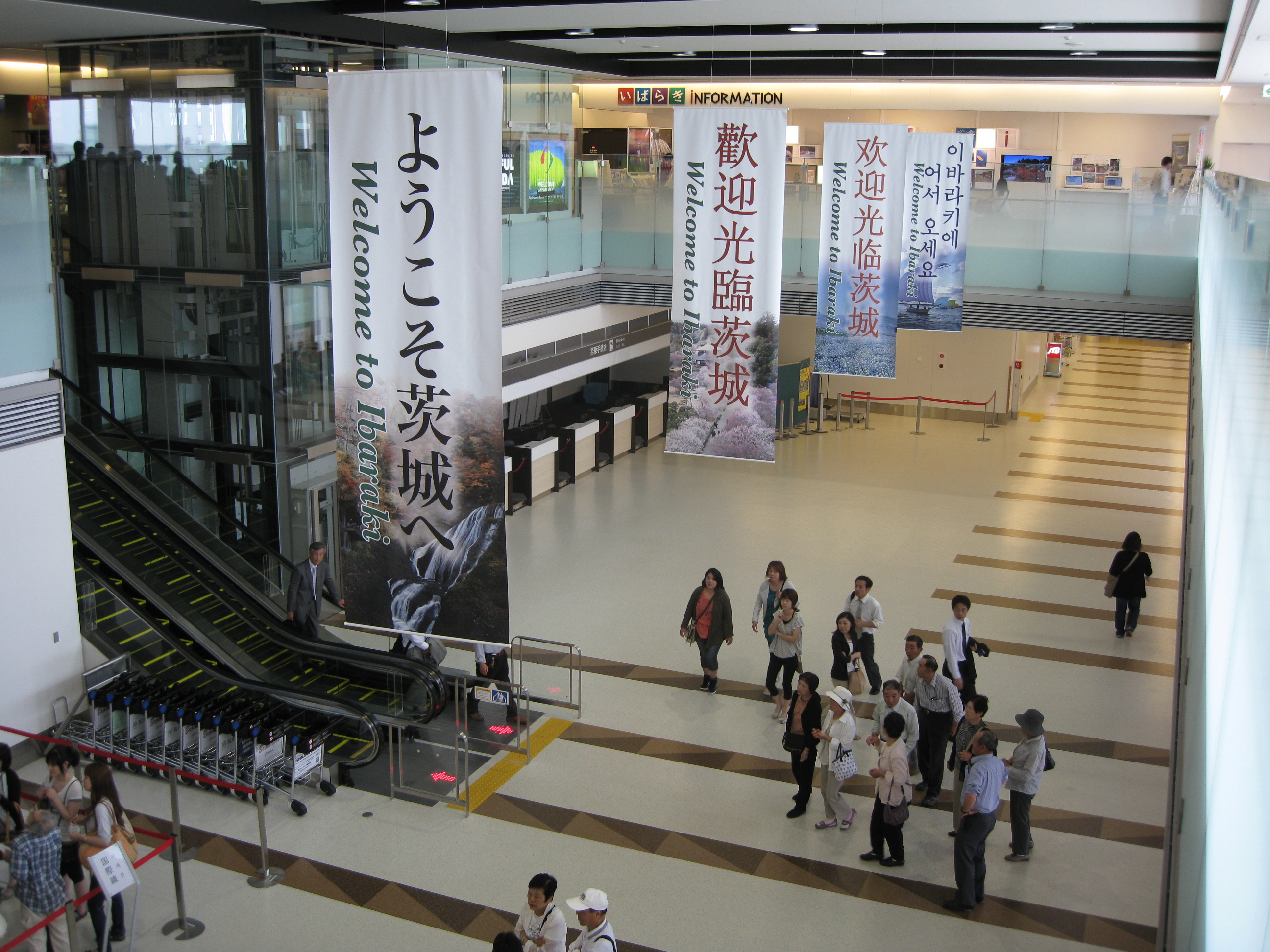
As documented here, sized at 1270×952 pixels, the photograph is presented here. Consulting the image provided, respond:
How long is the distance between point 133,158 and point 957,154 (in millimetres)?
8863

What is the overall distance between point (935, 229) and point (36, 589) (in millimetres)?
9743

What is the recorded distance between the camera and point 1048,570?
43.7 ft

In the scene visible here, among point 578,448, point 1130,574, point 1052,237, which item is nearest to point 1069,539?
point 1130,574

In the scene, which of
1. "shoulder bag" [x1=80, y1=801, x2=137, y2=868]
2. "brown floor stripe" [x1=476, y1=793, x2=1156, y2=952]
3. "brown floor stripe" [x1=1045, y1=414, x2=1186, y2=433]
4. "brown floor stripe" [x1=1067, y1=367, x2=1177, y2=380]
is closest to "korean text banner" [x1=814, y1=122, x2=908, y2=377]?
"brown floor stripe" [x1=476, y1=793, x2=1156, y2=952]

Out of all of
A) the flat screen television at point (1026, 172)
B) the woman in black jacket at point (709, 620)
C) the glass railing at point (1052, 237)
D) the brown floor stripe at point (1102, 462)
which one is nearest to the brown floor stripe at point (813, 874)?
the woman in black jacket at point (709, 620)

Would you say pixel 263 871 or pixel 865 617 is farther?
pixel 865 617

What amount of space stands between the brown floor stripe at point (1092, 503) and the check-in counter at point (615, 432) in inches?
246

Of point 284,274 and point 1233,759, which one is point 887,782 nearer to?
point 1233,759

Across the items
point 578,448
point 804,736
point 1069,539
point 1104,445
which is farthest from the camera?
point 1104,445

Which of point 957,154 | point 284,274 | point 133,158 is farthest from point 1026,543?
point 133,158

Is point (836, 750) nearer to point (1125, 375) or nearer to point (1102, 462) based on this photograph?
point (1102, 462)

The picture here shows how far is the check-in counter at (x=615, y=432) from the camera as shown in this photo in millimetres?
18234

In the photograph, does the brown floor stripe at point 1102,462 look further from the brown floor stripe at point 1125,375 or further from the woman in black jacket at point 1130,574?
the brown floor stripe at point 1125,375

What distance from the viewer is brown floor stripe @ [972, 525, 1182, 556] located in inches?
553
